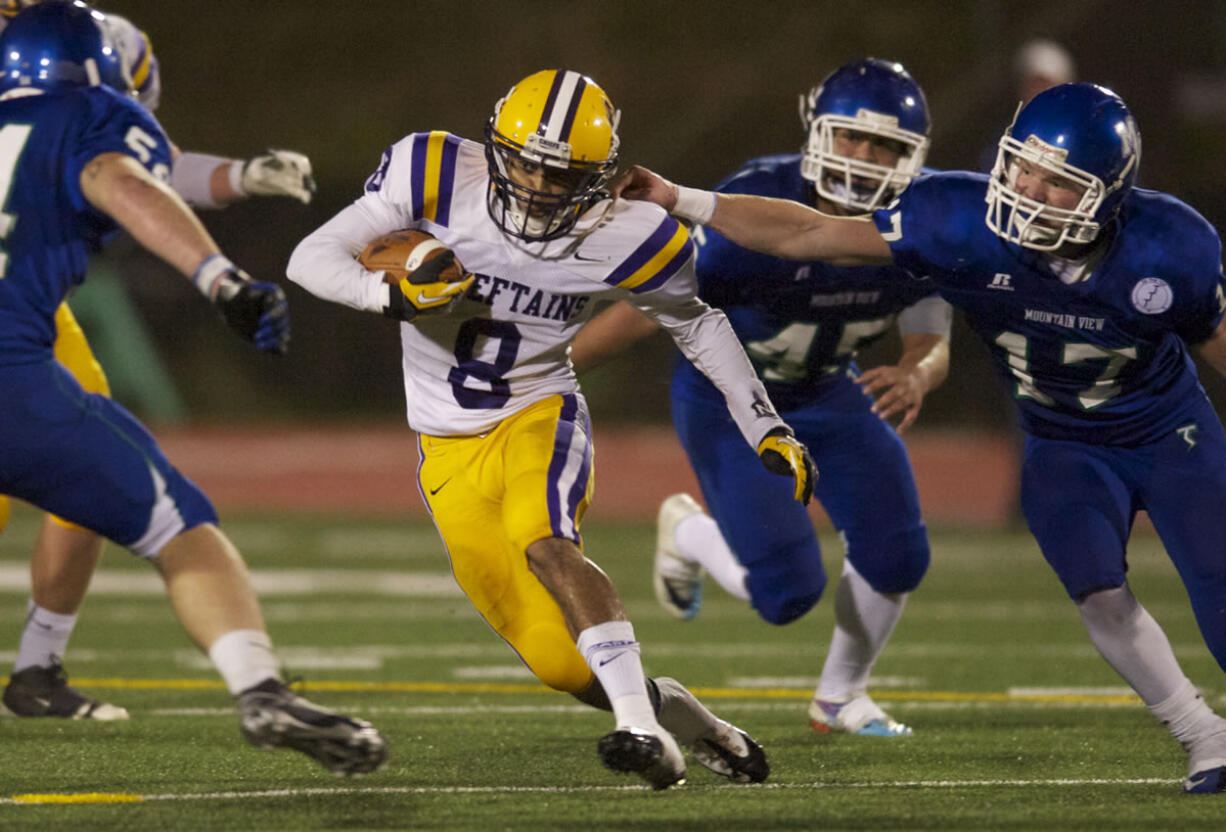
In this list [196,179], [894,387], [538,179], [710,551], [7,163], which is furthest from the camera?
[710,551]

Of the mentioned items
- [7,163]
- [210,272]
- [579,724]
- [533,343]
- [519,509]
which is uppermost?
[7,163]

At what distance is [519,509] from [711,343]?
57 cm

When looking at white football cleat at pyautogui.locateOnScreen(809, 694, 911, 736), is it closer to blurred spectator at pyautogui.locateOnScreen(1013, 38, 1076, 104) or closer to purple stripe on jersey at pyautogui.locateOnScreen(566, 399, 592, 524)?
purple stripe on jersey at pyautogui.locateOnScreen(566, 399, 592, 524)

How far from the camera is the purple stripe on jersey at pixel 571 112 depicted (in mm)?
3799

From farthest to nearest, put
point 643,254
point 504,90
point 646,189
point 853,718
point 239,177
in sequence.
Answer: point 504,90, point 853,718, point 239,177, point 646,189, point 643,254

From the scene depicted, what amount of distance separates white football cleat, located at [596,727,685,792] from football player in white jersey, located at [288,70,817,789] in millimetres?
231

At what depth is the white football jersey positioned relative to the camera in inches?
155

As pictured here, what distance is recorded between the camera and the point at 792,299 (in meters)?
4.76

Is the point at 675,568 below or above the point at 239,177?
below

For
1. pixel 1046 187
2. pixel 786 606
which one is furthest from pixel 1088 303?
pixel 786 606

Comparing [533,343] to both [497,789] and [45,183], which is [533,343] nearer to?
[497,789]

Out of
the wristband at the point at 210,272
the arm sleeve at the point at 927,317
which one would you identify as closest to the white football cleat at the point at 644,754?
the wristband at the point at 210,272

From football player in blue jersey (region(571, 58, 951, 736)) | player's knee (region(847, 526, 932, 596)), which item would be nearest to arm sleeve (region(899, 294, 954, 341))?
football player in blue jersey (region(571, 58, 951, 736))

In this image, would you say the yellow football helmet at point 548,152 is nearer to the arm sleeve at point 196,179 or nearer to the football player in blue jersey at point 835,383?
the football player in blue jersey at point 835,383
